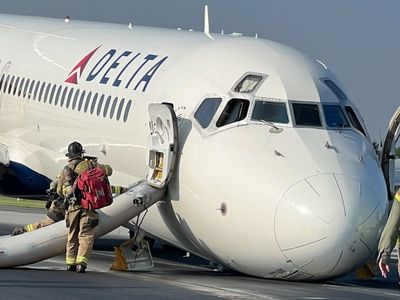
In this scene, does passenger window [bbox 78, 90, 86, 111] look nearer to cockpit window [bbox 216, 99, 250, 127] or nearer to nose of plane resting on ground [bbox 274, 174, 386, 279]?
cockpit window [bbox 216, 99, 250, 127]

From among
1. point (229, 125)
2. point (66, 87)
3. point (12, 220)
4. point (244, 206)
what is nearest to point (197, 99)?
point (229, 125)

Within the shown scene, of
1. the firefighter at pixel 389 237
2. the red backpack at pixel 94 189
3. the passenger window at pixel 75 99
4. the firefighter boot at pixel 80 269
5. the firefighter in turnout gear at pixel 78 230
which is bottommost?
the firefighter boot at pixel 80 269

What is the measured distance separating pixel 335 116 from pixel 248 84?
143 cm

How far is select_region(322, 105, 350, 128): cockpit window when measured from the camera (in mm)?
22125

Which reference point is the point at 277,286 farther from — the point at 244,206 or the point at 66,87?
the point at 66,87

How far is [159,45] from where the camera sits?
25.9 m

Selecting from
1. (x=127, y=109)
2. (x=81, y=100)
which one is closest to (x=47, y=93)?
(x=81, y=100)

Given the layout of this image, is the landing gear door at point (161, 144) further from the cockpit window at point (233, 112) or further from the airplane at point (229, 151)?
the cockpit window at point (233, 112)

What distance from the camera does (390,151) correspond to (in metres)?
23.9

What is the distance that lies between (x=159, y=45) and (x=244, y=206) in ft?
19.9

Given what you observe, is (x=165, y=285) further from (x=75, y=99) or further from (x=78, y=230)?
(x=75, y=99)

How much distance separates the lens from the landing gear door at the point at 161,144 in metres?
22.2

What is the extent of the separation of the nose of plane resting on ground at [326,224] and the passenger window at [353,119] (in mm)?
2096

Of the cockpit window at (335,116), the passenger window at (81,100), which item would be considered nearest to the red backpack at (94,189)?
the cockpit window at (335,116)
